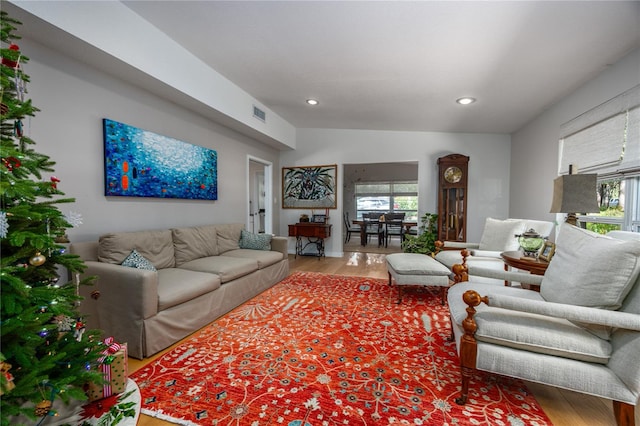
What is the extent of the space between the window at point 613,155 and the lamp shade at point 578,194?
0.55m

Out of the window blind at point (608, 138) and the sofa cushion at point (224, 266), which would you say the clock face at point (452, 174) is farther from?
the sofa cushion at point (224, 266)

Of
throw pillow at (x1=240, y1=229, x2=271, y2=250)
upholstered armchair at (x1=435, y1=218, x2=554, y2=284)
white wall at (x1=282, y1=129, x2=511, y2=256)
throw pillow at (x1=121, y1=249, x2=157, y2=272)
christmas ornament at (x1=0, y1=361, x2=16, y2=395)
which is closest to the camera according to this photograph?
christmas ornament at (x1=0, y1=361, x2=16, y2=395)

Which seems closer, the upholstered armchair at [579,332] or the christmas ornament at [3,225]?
the christmas ornament at [3,225]

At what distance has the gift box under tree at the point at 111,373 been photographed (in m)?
1.25

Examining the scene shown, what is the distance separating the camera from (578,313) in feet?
3.92

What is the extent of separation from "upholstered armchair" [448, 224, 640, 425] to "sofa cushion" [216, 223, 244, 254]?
287 centimetres

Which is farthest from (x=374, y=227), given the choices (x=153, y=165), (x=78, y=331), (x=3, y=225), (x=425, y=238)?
(x=3, y=225)

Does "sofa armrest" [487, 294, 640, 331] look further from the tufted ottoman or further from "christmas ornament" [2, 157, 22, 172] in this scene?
"christmas ornament" [2, 157, 22, 172]

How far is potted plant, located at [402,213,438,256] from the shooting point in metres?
4.00

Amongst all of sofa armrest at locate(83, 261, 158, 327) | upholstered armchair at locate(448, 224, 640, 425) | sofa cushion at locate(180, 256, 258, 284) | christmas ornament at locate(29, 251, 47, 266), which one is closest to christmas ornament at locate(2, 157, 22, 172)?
christmas ornament at locate(29, 251, 47, 266)

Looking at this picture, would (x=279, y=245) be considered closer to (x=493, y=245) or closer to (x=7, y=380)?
(x=493, y=245)

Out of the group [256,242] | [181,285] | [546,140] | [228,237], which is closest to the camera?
[181,285]

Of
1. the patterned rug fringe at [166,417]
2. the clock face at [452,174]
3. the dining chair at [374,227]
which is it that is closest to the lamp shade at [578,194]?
the clock face at [452,174]

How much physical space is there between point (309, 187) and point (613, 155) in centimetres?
434
